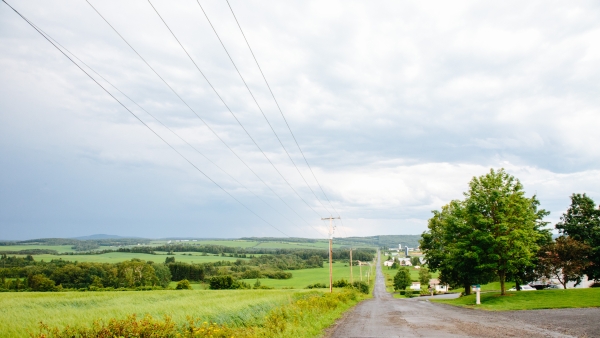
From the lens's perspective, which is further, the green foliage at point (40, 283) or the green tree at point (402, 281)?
the green tree at point (402, 281)

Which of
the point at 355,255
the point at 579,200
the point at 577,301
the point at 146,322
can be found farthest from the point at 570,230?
the point at 355,255

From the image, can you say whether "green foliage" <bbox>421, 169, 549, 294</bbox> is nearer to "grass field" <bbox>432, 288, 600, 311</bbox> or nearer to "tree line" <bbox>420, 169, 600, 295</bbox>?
"tree line" <bbox>420, 169, 600, 295</bbox>

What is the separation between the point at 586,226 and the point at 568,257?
6.97m

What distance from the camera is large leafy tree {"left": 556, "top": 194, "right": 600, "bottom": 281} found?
46281 mm

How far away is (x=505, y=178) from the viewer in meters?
39.2

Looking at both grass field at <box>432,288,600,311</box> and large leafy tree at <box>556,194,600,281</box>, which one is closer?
grass field at <box>432,288,600,311</box>

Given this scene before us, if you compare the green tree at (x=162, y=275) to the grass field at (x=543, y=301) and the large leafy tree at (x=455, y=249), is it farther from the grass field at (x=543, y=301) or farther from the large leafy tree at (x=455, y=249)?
the grass field at (x=543, y=301)

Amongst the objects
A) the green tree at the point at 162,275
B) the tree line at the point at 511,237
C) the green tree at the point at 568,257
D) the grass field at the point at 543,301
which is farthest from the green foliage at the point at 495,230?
the green tree at the point at 162,275

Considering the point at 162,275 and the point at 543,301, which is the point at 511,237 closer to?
the point at 543,301

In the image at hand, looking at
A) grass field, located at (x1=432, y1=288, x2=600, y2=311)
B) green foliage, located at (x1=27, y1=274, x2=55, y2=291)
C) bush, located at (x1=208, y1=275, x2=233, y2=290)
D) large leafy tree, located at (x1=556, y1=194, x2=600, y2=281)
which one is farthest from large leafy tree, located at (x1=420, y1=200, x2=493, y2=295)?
green foliage, located at (x1=27, y1=274, x2=55, y2=291)

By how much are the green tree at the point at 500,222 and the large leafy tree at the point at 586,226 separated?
1304cm

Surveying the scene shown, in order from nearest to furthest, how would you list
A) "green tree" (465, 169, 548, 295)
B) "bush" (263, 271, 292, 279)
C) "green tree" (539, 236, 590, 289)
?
"green tree" (465, 169, 548, 295) < "green tree" (539, 236, 590, 289) < "bush" (263, 271, 292, 279)

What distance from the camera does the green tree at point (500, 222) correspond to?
3622 cm

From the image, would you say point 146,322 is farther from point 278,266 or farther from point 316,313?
point 278,266
